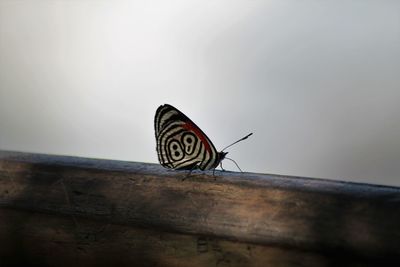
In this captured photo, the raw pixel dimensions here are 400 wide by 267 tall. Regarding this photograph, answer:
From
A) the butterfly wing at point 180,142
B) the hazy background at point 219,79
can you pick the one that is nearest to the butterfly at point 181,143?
the butterfly wing at point 180,142

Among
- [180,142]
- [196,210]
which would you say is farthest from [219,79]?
[196,210]

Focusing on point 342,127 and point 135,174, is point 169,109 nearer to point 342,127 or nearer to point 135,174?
point 135,174

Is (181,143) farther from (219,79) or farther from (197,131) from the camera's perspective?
(219,79)

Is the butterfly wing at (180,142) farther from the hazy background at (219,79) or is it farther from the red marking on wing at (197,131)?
the hazy background at (219,79)

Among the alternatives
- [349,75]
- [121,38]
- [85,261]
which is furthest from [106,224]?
[121,38]

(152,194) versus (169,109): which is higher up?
(169,109)

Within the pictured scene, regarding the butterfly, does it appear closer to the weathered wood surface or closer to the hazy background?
the weathered wood surface

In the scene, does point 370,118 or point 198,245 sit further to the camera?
point 370,118
